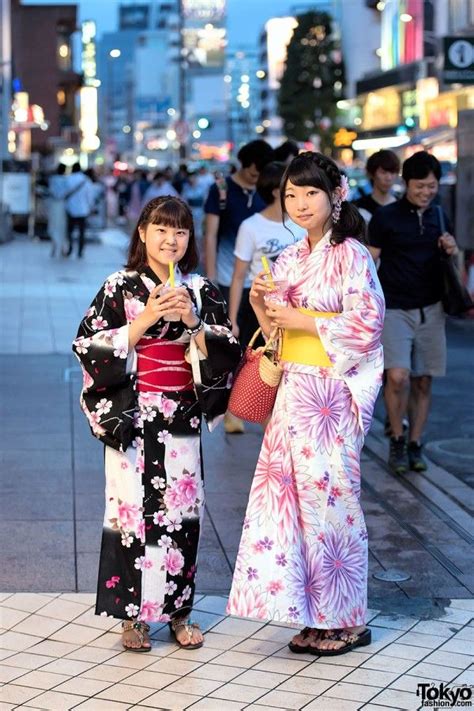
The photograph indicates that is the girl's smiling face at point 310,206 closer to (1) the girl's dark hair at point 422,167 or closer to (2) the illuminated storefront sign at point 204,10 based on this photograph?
(1) the girl's dark hair at point 422,167

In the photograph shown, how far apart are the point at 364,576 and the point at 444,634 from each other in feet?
1.43

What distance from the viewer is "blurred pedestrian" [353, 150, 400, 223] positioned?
854 centimetres

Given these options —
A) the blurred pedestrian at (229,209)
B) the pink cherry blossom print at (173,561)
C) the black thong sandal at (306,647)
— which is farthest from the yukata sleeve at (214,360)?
the blurred pedestrian at (229,209)

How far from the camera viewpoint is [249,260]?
799cm

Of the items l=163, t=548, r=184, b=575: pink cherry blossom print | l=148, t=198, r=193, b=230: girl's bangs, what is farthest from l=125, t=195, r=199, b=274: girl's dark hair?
l=163, t=548, r=184, b=575: pink cherry blossom print

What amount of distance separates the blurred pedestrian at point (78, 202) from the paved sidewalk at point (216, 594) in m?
14.4

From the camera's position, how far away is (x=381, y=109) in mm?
79125

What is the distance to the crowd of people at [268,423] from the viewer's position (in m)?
4.80

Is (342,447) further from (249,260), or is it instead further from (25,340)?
(25,340)

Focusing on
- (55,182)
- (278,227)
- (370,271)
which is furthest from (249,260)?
(55,182)

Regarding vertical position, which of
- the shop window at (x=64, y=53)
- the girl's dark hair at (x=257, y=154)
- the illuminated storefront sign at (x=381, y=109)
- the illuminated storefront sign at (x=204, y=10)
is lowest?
the girl's dark hair at (x=257, y=154)

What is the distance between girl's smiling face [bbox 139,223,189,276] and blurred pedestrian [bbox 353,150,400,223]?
12.2 ft

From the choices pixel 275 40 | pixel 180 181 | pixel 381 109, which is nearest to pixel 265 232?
pixel 180 181

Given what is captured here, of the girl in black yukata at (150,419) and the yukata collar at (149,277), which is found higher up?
the yukata collar at (149,277)
